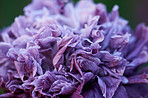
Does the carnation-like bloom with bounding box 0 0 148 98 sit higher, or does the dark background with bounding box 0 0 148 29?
the dark background with bounding box 0 0 148 29

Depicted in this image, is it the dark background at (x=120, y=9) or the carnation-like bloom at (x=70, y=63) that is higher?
the dark background at (x=120, y=9)

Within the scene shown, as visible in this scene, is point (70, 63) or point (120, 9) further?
point (120, 9)

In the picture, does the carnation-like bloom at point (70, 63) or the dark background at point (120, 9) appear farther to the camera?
the dark background at point (120, 9)

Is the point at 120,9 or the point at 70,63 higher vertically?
the point at 120,9

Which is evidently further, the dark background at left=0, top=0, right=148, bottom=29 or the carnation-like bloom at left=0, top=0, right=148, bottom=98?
the dark background at left=0, top=0, right=148, bottom=29
